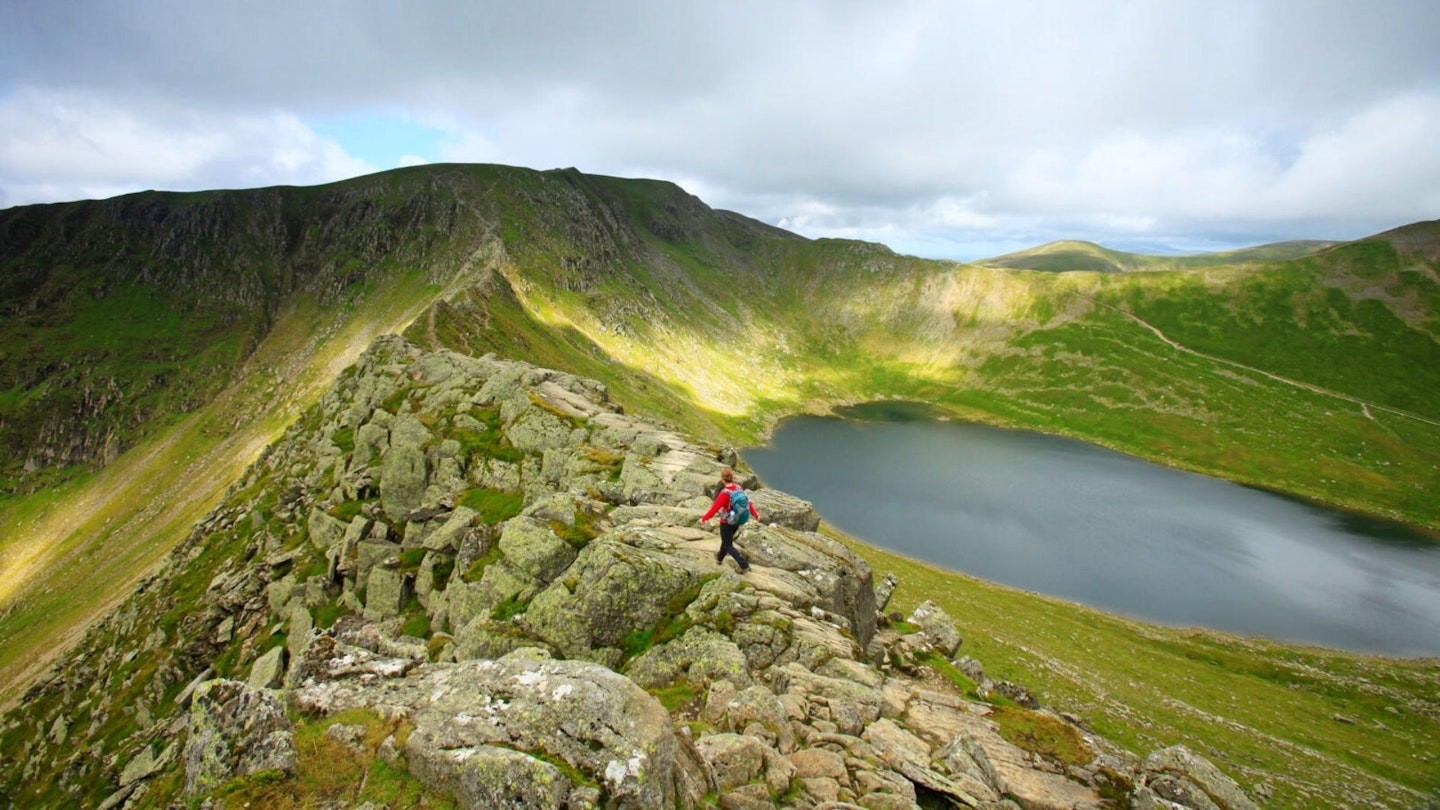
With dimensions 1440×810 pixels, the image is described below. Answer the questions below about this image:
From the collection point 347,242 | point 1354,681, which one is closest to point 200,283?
point 347,242

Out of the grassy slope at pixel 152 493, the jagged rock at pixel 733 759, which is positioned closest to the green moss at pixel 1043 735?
the jagged rock at pixel 733 759

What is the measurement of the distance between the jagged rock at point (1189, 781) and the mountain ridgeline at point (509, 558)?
0.19 metres

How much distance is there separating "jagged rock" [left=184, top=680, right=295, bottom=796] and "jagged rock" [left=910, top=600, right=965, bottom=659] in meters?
25.7

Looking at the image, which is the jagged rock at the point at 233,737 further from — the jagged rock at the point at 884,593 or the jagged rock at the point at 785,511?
the jagged rock at the point at 884,593

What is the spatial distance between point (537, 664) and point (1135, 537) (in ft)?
370

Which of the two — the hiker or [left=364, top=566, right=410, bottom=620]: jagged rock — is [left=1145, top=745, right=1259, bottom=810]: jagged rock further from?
[left=364, top=566, right=410, bottom=620]: jagged rock

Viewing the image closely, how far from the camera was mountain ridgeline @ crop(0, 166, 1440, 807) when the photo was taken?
14.8m

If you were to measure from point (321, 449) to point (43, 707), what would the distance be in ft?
94.8

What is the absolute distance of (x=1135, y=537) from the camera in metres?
96.1

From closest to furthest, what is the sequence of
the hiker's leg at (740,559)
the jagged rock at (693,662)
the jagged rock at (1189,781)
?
the jagged rock at (1189,781) < the jagged rock at (693,662) < the hiker's leg at (740,559)

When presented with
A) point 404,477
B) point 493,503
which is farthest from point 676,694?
point 404,477

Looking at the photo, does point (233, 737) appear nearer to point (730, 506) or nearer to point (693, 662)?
point (693, 662)

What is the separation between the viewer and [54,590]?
85.9 metres

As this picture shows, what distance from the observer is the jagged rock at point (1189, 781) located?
55.1ft
